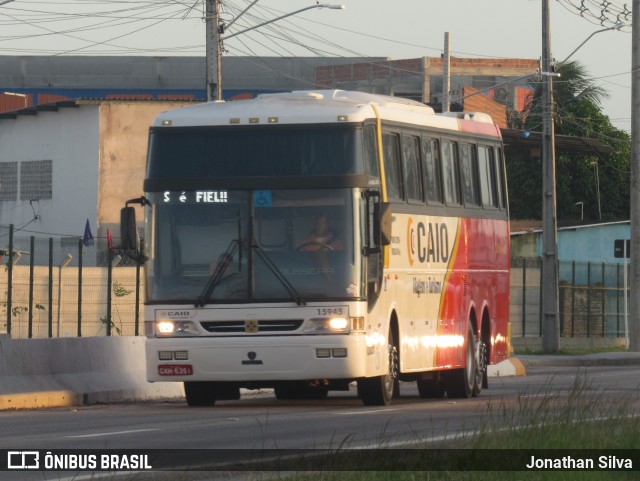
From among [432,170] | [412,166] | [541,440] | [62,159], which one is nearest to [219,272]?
[412,166]

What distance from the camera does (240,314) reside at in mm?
19391

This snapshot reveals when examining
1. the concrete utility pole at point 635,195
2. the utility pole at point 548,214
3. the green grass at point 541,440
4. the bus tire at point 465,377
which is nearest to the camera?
the green grass at point 541,440

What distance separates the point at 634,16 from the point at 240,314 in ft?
87.1

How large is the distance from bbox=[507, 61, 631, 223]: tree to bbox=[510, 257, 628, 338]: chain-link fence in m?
26.1

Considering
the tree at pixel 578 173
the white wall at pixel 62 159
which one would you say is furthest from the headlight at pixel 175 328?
the tree at pixel 578 173

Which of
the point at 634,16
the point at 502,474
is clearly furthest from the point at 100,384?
the point at 634,16

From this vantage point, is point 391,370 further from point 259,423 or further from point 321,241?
point 259,423

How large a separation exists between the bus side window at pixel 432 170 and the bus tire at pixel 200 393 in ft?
12.6

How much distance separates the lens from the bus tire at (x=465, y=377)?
923 inches

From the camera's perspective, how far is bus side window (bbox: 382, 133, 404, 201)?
20.6 metres

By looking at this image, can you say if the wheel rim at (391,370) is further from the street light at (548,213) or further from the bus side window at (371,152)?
the street light at (548,213)

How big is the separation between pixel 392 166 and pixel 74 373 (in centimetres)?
502

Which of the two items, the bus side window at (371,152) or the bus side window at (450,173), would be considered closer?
the bus side window at (371,152)

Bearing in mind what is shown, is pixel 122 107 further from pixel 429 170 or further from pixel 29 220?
pixel 429 170
